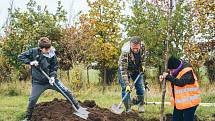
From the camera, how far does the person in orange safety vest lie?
798 centimetres

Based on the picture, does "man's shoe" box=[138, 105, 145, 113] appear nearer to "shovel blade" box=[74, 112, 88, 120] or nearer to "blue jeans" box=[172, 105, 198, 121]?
"shovel blade" box=[74, 112, 88, 120]

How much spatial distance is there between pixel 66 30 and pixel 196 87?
731 inches

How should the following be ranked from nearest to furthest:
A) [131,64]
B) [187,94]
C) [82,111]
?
[187,94], [82,111], [131,64]

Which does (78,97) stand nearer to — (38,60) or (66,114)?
(66,114)

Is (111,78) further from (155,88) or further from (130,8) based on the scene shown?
(155,88)

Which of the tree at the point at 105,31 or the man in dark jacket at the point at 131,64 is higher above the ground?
the tree at the point at 105,31

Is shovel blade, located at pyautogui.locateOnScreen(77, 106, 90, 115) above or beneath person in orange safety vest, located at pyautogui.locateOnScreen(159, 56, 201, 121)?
beneath

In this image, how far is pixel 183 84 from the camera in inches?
314

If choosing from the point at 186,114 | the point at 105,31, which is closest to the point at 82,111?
the point at 186,114

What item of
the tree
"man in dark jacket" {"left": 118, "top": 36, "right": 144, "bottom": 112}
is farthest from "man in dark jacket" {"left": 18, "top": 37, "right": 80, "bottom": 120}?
the tree

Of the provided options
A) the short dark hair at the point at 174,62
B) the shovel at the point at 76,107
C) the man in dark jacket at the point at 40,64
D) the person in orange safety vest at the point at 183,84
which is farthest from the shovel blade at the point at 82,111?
the short dark hair at the point at 174,62

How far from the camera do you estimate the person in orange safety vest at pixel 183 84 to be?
7.98 metres

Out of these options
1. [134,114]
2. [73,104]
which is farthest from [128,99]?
[73,104]

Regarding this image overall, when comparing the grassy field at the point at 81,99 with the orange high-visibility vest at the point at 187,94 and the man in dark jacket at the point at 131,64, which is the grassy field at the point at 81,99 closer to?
the man in dark jacket at the point at 131,64
